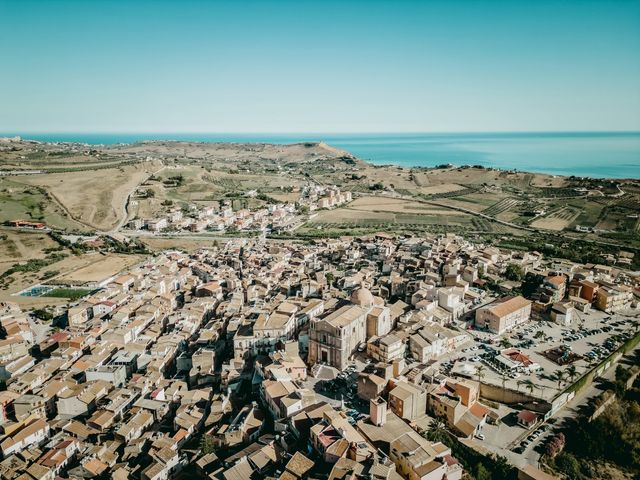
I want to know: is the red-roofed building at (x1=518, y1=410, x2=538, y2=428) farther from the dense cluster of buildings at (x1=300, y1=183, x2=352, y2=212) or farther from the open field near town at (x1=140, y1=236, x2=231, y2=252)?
the dense cluster of buildings at (x1=300, y1=183, x2=352, y2=212)

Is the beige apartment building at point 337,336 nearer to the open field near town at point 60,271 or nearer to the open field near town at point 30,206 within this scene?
the open field near town at point 60,271

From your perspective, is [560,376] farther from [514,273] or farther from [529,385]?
[514,273]

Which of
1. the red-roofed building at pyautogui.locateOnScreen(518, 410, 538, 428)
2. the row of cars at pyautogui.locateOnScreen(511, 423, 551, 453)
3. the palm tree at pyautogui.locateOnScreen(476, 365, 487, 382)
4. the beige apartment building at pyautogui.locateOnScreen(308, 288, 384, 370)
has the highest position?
the beige apartment building at pyautogui.locateOnScreen(308, 288, 384, 370)

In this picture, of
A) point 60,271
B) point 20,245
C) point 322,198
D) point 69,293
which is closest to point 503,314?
point 69,293

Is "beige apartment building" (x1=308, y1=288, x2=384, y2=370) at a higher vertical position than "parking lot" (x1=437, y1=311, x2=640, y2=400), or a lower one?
higher

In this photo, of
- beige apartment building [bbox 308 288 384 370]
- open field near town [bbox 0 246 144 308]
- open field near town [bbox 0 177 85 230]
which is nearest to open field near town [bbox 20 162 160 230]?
open field near town [bbox 0 177 85 230]
